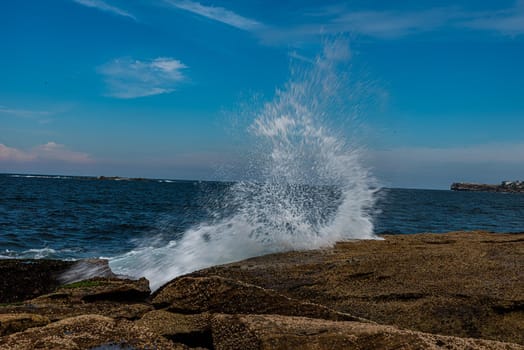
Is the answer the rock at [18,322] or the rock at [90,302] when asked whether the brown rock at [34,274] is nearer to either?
the rock at [90,302]

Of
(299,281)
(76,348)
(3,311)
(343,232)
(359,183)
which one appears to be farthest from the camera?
(359,183)

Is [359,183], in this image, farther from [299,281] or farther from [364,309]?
[364,309]

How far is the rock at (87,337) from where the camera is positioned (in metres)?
3.87

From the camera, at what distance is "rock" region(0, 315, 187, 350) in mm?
3869

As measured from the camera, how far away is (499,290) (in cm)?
504

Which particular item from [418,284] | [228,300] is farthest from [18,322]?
[418,284]

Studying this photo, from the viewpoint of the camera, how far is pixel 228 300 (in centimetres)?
474

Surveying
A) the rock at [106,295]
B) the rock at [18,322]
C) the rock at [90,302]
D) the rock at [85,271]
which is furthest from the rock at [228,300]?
the rock at [85,271]

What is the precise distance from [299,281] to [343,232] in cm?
525

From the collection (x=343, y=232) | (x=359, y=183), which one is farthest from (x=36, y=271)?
(x=359, y=183)

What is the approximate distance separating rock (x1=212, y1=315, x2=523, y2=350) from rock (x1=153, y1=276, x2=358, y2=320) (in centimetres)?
47

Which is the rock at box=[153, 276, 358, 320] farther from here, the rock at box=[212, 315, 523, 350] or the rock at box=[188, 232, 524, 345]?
the rock at box=[188, 232, 524, 345]

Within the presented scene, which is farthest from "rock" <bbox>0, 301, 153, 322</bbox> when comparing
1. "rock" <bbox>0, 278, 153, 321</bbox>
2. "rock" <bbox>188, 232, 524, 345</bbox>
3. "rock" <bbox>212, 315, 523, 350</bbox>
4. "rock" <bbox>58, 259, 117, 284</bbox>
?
"rock" <bbox>58, 259, 117, 284</bbox>

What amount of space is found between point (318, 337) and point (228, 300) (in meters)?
1.58
